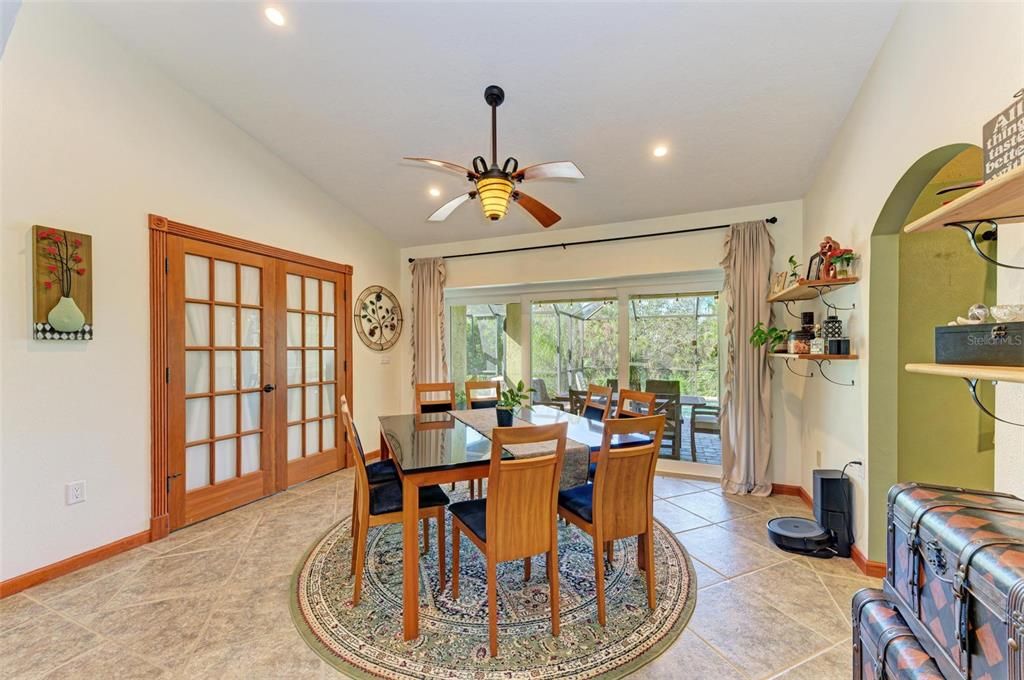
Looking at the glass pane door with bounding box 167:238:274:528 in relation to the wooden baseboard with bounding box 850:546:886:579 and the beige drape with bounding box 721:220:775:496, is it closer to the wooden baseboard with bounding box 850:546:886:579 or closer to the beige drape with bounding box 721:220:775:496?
the beige drape with bounding box 721:220:775:496

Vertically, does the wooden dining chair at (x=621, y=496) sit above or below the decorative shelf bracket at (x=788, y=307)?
below

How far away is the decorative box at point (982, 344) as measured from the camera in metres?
1.07

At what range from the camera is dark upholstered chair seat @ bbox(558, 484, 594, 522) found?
7.12ft

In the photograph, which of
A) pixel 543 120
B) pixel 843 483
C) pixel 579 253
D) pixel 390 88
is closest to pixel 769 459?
pixel 843 483

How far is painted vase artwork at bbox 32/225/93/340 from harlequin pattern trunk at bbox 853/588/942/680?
13.0ft

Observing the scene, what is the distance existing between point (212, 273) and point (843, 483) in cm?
470

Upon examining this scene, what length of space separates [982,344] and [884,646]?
34.1 inches

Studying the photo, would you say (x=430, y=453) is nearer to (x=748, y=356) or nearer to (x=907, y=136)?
(x=907, y=136)

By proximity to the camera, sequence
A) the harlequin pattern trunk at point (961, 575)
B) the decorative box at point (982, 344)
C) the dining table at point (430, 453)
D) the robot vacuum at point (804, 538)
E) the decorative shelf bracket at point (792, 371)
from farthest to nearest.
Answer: the decorative shelf bracket at point (792, 371), the robot vacuum at point (804, 538), the dining table at point (430, 453), the decorative box at point (982, 344), the harlequin pattern trunk at point (961, 575)

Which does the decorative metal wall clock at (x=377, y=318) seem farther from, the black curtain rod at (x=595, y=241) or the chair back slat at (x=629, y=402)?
the chair back slat at (x=629, y=402)

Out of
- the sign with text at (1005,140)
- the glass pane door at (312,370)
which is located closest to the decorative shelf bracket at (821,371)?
the sign with text at (1005,140)

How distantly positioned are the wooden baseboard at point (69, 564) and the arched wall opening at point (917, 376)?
4.56 m

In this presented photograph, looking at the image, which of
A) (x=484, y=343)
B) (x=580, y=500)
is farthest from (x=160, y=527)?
(x=484, y=343)

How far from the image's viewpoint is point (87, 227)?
8.78 ft
